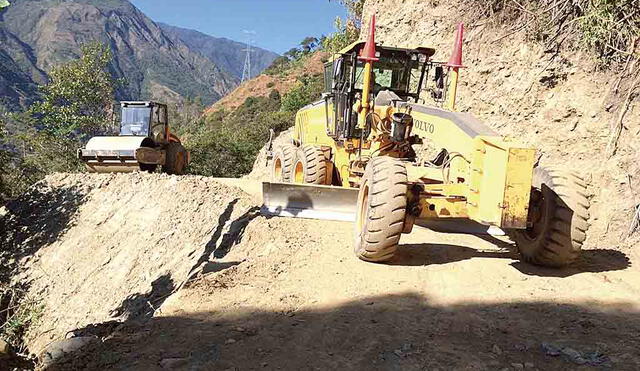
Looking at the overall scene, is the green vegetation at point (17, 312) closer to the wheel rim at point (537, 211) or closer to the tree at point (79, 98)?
the wheel rim at point (537, 211)

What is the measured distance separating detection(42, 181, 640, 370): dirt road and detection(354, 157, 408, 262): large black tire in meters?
0.24

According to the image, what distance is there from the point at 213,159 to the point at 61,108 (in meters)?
7.85

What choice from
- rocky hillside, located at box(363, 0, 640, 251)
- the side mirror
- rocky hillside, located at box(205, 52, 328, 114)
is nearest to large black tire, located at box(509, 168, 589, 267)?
rocky hillside, located at box(363, 0, 640, 251)

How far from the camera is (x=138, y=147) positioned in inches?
538

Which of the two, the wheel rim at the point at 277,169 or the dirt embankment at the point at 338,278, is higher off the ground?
the wheel rim at the point at 277,169

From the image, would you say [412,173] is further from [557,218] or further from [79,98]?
[79,98]

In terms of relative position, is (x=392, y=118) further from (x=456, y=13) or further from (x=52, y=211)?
(x=52, y=211)

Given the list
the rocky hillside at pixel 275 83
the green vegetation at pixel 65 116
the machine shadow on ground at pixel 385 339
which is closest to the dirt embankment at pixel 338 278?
the machine shadow on ground at pixel 385 339

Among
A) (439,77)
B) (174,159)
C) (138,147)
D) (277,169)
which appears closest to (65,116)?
(174,159)

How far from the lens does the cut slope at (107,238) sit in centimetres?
870

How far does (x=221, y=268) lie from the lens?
5.93 m

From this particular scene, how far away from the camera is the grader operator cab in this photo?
13586 millimetres

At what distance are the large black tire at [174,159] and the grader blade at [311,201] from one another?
8929 millimetres

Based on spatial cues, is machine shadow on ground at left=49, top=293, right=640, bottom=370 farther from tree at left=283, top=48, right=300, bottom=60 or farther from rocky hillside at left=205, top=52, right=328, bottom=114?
tree at left=283, top=48, right=300, bottom=60
